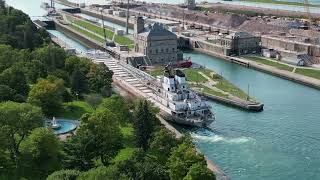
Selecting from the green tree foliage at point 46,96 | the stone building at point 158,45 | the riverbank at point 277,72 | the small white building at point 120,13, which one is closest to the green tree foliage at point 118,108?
the green tree foliage at point 46,96

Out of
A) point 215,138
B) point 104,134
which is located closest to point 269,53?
point 215,138

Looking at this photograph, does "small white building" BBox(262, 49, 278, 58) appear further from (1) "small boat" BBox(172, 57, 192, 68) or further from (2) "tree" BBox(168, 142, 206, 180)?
(2) "tree" BBox(168, 142, 206, 180)

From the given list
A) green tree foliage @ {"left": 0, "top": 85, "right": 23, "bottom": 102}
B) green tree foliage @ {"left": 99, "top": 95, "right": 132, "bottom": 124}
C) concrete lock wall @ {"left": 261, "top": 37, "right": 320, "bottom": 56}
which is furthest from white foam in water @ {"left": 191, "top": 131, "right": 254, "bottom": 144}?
concrete lock wall @ {"left": 261, "top": 37, "right": 320, "bottom": 56}

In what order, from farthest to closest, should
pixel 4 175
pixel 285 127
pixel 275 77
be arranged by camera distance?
pixel 275 77, pixel 285 127, pixel 4 175

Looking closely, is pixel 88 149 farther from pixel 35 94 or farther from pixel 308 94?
pixel 308 94

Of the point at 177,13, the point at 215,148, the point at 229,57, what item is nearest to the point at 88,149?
the point at 215,148
